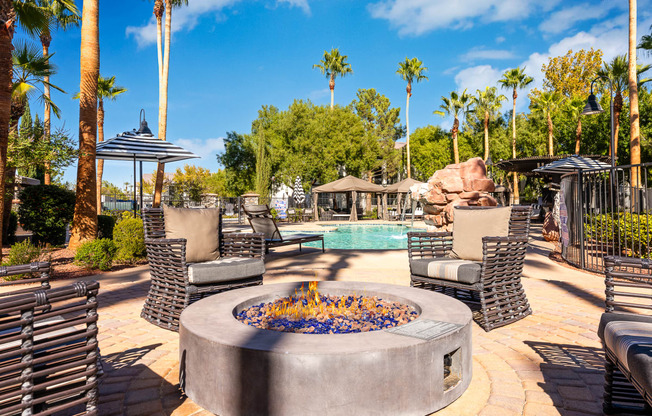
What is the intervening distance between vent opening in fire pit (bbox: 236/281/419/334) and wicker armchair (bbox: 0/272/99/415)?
1.23 meters

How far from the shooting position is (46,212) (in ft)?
30.1

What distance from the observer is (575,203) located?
7.29 meters

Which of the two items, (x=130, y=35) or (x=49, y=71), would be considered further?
(x=130, y=35)

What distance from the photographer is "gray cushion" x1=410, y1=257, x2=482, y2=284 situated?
141 inches

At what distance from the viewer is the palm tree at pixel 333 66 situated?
34.7 meters

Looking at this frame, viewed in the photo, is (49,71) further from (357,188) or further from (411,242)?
(357,188)

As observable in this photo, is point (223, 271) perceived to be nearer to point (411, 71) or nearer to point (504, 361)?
point (504, 361)

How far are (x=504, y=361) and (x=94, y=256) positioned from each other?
6717 millimetres

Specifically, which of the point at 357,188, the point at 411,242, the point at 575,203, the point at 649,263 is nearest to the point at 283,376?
the point at 649,263

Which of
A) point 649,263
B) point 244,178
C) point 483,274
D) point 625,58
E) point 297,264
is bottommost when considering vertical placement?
point 297,264

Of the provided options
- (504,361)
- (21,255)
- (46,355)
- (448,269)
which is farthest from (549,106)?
(46,355)

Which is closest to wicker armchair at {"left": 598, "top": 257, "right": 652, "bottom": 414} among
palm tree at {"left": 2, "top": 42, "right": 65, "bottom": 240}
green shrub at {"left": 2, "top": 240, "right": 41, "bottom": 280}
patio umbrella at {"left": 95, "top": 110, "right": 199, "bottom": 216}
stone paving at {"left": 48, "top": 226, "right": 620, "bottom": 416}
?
stone paving at {"left": 48, "top": 226, "right": 620, "bottom": 416}

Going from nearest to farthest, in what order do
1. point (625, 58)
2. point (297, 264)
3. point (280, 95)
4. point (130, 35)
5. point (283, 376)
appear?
point (283, 376) → point (297, 264) → point (130, 35) → point (625, 58) → point (280, 95)

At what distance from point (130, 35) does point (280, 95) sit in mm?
14908
